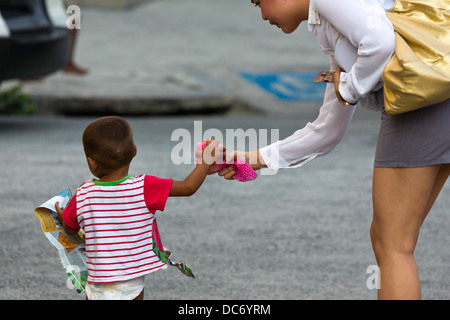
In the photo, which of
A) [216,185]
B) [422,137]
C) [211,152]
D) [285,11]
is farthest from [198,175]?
[216,185]

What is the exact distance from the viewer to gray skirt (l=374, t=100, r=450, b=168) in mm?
2658

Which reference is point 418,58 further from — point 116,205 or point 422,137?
point 116,205

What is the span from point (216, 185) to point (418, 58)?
11.6 ft

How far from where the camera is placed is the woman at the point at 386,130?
8.36 feet

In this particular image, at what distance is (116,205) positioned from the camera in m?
2.74

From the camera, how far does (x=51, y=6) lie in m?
7.68

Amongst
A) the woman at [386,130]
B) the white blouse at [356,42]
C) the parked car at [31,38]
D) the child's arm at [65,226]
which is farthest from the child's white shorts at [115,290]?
the parked car at [31,38]

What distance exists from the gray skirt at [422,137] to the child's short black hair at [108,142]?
86cm

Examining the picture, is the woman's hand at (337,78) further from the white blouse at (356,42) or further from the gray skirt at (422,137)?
the gray skirt at (422,137)

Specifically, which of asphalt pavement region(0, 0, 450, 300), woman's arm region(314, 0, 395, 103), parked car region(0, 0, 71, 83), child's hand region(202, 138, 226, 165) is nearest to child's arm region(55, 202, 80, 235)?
child's hand region(202, 138, 226, 165)

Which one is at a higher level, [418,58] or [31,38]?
[418,58]

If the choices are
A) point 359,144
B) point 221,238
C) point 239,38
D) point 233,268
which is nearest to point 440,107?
point 233,268

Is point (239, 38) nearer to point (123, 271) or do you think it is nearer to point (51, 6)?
point (51, 6)
